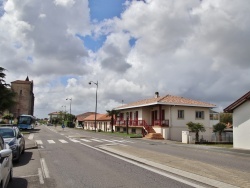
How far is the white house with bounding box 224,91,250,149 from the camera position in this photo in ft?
82.4

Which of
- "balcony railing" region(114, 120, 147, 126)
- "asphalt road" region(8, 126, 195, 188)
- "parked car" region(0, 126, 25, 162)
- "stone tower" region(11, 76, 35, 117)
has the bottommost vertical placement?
"asphalt road" region(8, 126, 195, 188)

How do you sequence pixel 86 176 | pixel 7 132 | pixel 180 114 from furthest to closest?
pixel 180 114, pixel 7 132, pixel 86 176

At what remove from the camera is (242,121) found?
2569 centimetres

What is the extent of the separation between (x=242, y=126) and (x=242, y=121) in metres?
0.40

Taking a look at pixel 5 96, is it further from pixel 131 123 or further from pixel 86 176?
pixel 86 176

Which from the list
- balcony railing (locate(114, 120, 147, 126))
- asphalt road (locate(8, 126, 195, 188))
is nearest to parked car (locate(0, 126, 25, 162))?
asphalt road (locate(8, 126, 195, 188))

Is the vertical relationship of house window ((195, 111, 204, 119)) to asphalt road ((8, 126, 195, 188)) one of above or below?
above

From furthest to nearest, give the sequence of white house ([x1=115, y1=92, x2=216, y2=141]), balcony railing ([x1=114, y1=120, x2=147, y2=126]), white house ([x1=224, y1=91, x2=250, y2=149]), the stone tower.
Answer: the stone tower < balcony railing ([x1=114, y1=120, x2=147, y2=126]) < white house ([x1=115, y1=92, x2=216, y2=141]) < white house ([x1=224, y1=91, x2=250, y2=149])

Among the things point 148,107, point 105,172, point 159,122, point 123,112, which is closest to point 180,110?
point 159,122

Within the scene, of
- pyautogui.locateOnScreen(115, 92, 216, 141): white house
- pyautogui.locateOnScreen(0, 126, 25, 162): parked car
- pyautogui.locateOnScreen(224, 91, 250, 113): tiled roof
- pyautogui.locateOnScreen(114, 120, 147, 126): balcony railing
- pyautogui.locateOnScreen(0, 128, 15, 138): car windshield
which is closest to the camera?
pyautogui.locateOnScreen(0, 126, 25, 162): parked car

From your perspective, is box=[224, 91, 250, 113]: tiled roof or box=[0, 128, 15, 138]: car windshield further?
box=[224, 91, 250, 113]: tiled roof

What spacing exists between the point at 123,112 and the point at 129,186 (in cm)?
5119

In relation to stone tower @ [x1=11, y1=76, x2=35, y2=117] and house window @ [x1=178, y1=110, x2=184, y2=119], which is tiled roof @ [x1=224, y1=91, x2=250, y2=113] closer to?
house window @ [x1=178, y1=110, x2=184, y2=119]

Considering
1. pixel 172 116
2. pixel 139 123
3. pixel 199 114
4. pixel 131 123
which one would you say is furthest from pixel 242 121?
pixel 131 123
